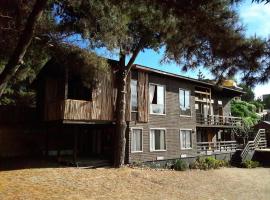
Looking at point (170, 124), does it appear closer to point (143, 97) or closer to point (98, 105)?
point (143, 97)

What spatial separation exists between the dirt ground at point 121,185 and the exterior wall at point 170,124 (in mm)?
3326

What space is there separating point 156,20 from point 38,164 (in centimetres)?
1192

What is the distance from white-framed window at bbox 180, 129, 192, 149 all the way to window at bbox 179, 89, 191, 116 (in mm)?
1514

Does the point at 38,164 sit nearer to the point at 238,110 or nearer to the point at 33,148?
the point at 33,148

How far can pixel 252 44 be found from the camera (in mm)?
10578

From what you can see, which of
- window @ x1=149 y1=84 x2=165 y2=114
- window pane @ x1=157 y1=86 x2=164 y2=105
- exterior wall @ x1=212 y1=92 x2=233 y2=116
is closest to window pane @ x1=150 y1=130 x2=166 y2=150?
window @ x1=149 y1=84 x2=165 y2=114

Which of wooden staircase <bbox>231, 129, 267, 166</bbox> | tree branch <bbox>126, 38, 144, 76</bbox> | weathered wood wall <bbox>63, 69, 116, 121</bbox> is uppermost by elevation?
tree branch <bbox>126, 38, 144, 76</bbox>

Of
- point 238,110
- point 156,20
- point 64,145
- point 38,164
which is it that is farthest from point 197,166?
point 238,110

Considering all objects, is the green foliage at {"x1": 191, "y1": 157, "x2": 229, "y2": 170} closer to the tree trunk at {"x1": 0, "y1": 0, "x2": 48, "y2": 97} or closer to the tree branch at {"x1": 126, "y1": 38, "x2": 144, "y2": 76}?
the tree branch at {"x1": 126, "y1": 38, "x2": 144, "y2": 76}

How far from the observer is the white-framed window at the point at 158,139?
25797mm

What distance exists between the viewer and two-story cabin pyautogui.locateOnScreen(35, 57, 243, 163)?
817 inches

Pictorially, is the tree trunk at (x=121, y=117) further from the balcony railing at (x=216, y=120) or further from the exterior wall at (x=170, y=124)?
the balcony railing at (x=216, y=120)

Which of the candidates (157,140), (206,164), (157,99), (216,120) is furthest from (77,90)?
(216,120)

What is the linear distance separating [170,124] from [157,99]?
2.52 m
